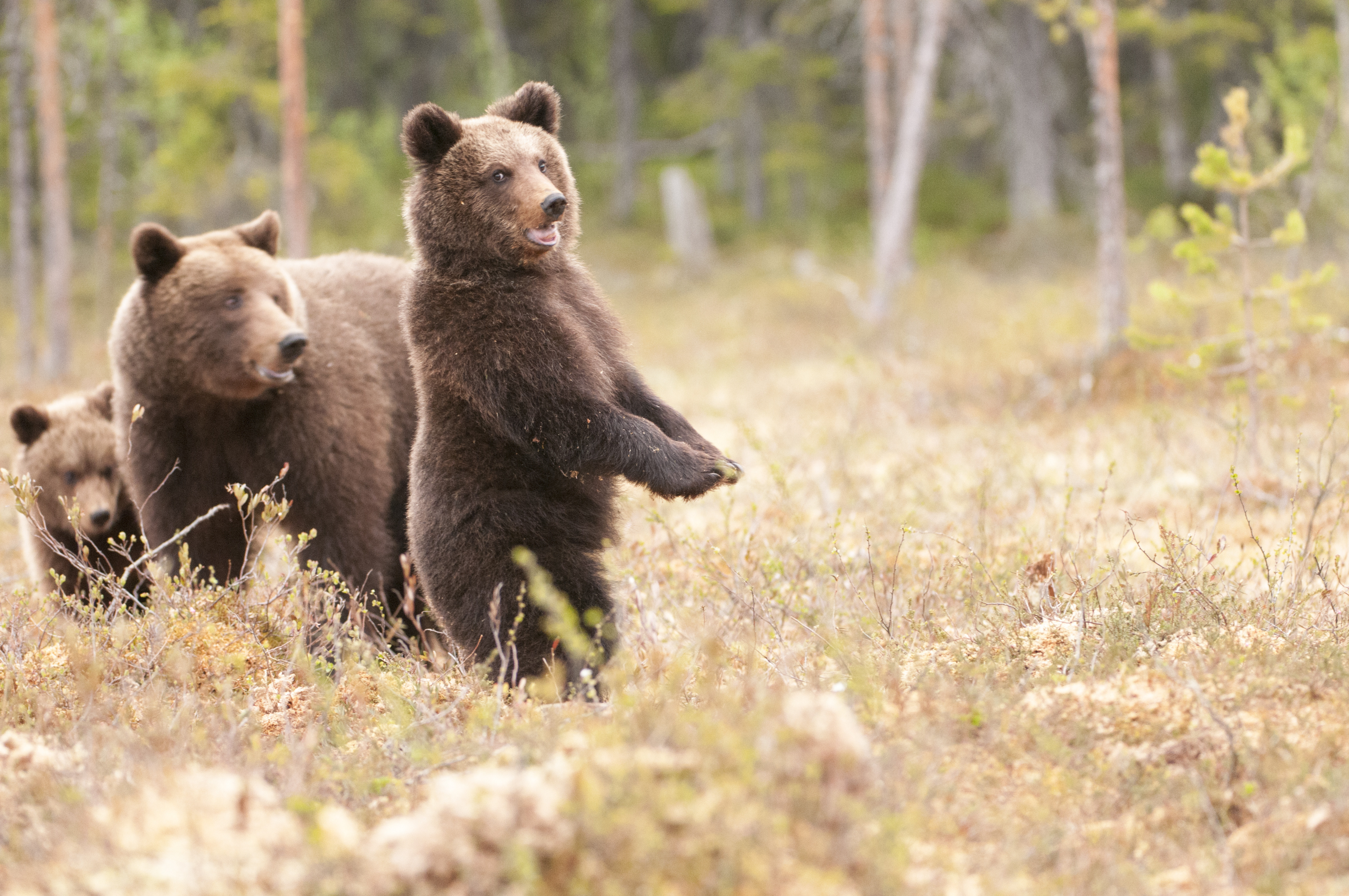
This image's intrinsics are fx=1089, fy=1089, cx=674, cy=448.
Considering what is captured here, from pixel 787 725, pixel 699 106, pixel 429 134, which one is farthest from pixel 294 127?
pixel 787 725

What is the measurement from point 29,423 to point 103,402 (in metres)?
0.46

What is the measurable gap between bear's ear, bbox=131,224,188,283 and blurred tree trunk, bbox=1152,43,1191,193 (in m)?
26.7

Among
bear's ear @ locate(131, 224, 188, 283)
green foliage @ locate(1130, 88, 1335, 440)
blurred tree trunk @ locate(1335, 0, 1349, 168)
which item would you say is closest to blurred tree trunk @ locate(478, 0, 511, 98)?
blurred tree trunk @ locate(1335, 0, 1349, 168)

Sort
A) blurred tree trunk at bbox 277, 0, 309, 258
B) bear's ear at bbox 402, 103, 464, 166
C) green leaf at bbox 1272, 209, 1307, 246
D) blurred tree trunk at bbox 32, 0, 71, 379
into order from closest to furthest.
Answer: bear's ear at bbox 402, 103, 464, 166
green leaf at bbox 1272, 209, 1307, 246
blurred tree trunk at bbox 277, 0, 309, 258
blurred tree trunk at bbox 32, 0, 71, 379

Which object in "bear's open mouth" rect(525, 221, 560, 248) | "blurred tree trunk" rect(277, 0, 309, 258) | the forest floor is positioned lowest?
the forest floor

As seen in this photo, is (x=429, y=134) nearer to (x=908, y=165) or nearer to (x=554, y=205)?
(x=554, y=205)

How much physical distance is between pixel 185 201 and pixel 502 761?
22630mm

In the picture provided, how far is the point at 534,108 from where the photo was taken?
4.52 metres

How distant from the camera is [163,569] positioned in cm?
500

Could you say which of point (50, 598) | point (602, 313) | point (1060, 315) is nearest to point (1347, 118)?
point (1060, 315)

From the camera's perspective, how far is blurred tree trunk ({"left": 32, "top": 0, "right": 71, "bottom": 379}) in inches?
614

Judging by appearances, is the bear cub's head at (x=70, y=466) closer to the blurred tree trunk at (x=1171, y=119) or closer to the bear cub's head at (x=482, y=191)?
the bear cub's head at (x=482, y=191)

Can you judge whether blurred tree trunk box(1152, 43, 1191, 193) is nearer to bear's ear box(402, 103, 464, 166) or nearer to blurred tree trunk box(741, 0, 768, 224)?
blurred tree trunk box(741, 0, 768, 224)

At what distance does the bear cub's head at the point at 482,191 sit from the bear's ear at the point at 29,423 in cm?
273
